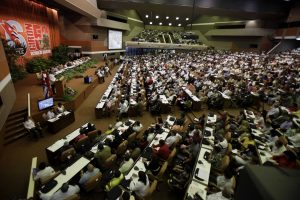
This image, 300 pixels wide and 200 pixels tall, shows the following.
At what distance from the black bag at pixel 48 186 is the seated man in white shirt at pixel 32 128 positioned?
13.5ft

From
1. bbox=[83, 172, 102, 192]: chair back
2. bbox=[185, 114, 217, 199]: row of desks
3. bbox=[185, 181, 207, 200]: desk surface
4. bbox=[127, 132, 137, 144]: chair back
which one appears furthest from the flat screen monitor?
bbox=[185, 181, 207, 200]: desk surface

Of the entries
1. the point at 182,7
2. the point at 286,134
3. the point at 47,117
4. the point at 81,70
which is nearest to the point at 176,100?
the point at 286,134

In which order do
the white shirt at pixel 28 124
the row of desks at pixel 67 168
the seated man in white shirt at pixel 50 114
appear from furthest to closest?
the seated man in white shirt at pixel 50 114 → the white shirt at pixel 28 124 → the row of desks at pixel 67 168

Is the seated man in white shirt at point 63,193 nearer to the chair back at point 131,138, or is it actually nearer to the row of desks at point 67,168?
the row of desks at point 67,168

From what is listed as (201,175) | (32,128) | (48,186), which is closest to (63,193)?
(48,186)

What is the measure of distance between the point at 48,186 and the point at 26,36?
14.7 meters

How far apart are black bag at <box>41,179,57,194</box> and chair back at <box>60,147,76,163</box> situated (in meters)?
1.23

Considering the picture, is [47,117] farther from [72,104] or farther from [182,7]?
[182,7]

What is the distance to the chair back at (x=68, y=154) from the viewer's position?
616cm

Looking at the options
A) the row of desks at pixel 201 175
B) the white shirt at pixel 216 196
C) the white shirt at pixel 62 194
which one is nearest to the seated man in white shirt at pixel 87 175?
the white shirt at pixel 62 194

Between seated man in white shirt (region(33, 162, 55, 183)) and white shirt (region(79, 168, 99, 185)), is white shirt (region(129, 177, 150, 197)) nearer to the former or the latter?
white shirt (region(79, 168, 99, 185))

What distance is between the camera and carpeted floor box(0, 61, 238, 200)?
5727 millimetres

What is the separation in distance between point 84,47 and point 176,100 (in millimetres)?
18393

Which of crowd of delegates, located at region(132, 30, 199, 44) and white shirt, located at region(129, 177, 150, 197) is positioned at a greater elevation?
crowd of delegates, located at region(132, 30, 199, 44)
